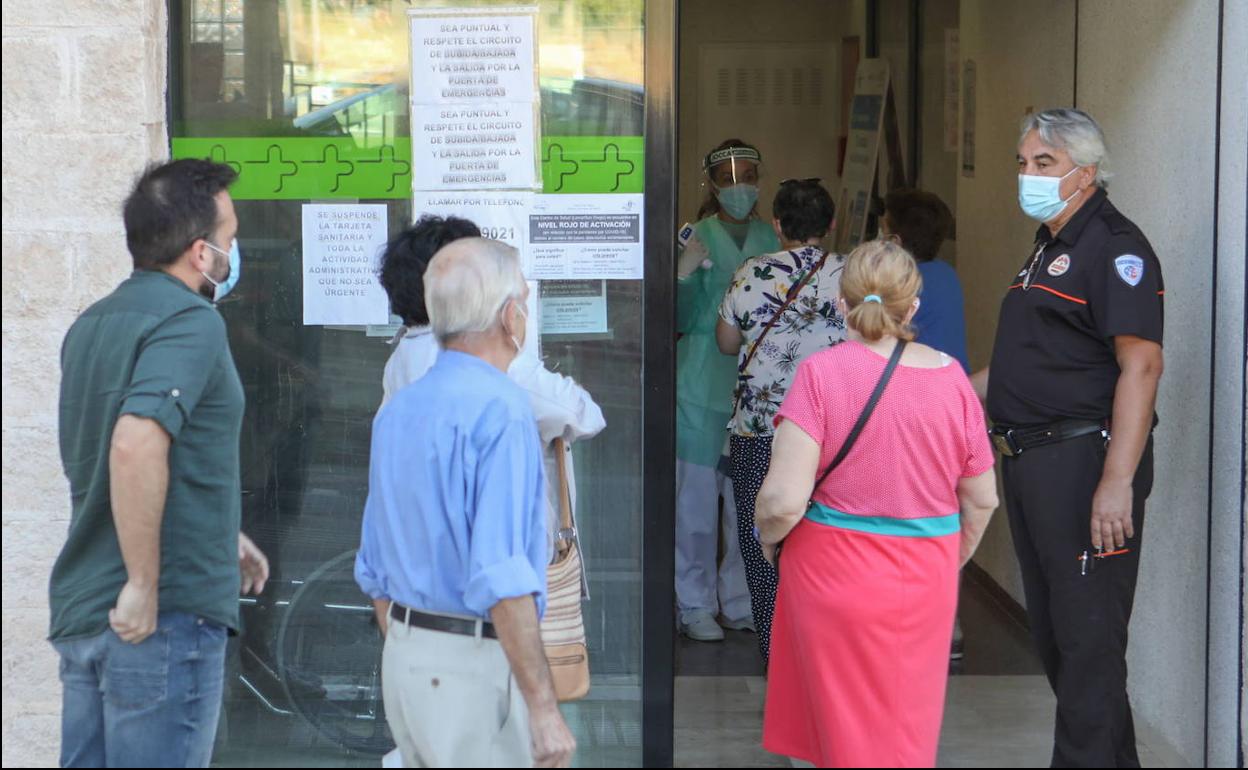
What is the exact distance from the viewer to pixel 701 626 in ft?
19.7

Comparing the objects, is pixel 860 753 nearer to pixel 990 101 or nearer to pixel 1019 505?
pixel 1019 505

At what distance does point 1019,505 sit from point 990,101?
11.0 ft

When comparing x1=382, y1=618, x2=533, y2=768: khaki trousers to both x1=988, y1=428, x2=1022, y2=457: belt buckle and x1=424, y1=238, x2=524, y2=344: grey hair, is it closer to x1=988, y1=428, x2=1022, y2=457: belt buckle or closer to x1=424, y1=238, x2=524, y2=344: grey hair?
x1=424, y1=238, x2=524, y2=344: grey hair

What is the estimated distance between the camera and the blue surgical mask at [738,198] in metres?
5.96

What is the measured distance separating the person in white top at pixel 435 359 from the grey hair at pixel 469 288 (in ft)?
2.11

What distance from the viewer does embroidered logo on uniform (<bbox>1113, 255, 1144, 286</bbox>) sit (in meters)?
3.79

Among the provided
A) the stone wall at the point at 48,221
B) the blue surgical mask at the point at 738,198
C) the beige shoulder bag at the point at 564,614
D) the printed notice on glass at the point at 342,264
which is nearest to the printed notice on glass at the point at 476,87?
the printed notice on glass at the point at 342,264

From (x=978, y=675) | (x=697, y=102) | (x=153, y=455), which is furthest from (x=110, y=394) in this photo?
(x=697, y=102)

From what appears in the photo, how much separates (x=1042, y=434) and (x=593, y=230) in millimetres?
1370

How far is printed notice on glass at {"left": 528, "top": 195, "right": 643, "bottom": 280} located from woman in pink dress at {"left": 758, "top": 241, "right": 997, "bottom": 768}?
37.8 inches

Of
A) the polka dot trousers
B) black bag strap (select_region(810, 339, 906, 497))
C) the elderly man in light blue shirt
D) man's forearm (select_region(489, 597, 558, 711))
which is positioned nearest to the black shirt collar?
black bag strap (select_region(810, 339, 906, 497))

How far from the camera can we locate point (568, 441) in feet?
11.7

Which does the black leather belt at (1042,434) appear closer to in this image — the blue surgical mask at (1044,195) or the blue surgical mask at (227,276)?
the blue surgical mask at (1044,195)

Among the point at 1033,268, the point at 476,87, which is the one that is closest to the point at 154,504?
the point at 476,87
